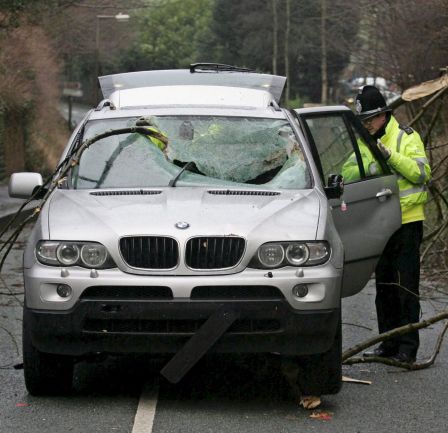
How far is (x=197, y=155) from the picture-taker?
798 centimetres

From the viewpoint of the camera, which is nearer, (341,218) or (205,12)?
(341,218)

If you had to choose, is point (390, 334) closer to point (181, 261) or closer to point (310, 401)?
point (310, 401)

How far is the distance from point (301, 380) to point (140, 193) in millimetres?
1381

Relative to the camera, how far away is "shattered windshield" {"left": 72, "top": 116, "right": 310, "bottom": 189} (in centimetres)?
777

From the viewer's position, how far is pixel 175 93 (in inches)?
344

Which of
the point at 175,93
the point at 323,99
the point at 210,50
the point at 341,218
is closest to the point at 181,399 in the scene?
the point at 341,218

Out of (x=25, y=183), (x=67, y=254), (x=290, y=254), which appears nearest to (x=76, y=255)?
(x=67, y=254)

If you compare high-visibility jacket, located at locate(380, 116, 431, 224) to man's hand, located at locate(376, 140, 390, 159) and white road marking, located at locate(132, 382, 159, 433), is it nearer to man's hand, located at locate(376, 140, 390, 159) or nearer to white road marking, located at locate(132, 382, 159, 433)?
man's hand, located at locate(376, 140, 390, 159)

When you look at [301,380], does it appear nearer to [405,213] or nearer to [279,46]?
[405,213]

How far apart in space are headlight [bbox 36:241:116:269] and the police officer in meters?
2.46

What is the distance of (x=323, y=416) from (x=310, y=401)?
20cm

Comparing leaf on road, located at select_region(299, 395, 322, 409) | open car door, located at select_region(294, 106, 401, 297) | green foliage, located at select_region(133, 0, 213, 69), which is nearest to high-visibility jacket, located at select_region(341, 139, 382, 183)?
open car door, located at select_region(294, 106, 401, 297)

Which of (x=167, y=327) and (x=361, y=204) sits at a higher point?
(x=361, y=204)

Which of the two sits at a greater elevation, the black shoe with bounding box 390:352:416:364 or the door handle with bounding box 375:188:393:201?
the door handle with bounding box 375:188:393:201
